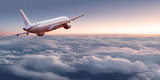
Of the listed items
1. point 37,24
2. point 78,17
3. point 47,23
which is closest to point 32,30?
point 37,24

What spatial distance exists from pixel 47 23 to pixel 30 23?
1047cm

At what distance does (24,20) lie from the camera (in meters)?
49.0

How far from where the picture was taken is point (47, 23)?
141 ft

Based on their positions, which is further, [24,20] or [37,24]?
[24,20]

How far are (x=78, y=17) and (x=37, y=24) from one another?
1465 cm

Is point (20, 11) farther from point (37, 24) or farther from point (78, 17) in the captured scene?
point (78, 17)

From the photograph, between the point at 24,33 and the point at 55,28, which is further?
the point at 24,33

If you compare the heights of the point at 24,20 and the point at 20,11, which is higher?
the point at 20,11

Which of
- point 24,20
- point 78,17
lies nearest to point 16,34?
point 24,20

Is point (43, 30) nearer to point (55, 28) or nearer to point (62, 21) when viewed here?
point (55, 28)

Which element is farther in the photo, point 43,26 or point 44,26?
point 44,26

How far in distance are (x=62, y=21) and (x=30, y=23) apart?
1226 cm

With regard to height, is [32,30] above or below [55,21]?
below

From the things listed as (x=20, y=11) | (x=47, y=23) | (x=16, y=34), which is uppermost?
(x=20, y=11)
